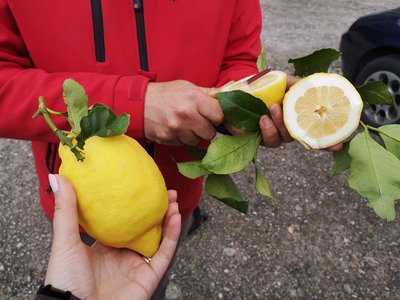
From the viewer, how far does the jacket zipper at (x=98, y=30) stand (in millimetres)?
1283

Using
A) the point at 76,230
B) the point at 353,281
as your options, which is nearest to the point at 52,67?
the point at 76,230

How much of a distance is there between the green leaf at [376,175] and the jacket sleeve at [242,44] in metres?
0.58

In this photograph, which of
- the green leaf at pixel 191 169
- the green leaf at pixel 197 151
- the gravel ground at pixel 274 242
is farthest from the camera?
the gravel ground at pixel 274 242

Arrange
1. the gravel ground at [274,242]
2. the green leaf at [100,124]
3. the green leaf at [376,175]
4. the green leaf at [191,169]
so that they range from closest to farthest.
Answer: the green leaf at [100,124], the green leaf at [376,175], the green leaf at [191,169], the gravel ground at [274,242]

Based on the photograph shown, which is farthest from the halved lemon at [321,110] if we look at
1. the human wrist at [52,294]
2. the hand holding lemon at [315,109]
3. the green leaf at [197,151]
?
the human wrist at [52,294]

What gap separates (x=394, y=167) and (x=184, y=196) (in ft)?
2.97

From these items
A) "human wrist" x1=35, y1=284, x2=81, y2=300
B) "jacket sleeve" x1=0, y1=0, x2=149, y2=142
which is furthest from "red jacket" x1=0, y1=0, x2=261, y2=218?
"human wrist" x1=35, y1=284, x2=81, y2=300

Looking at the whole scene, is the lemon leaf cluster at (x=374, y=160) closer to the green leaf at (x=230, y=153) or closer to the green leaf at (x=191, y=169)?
the green leaf at (x=230, y=153)

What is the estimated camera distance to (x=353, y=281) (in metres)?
2.45

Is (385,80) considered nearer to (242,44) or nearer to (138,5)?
(242,44)

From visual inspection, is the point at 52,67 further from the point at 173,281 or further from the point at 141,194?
the point at 173,281

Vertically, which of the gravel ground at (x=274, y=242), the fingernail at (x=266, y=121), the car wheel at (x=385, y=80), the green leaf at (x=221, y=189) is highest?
the fingernail at (x=266, y=121)

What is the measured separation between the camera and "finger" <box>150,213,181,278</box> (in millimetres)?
1250

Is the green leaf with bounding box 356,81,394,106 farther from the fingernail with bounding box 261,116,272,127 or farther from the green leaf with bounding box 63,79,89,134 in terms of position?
the green leaf with bounding box 63,79,89,134
